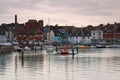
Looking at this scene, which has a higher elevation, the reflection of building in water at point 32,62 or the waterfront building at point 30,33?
the waterfront building at point 30,33

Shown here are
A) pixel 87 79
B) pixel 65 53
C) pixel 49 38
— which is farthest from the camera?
pixel 49 38

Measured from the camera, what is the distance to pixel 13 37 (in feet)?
617

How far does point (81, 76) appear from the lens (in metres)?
44.5

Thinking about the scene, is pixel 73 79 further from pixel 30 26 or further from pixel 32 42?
pixel 30 26

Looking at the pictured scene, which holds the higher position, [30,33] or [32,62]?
[30,33]

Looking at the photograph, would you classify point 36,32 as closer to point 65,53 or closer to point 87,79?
point 65,53

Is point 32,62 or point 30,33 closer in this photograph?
point 32,62

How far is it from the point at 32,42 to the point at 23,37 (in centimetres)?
805

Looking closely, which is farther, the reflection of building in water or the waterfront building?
the waterfront building

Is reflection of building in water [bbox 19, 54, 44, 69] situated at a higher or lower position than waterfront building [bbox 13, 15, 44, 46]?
lower

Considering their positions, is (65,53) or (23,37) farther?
(23,37)

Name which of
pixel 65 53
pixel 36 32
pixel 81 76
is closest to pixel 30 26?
pixel 36 32

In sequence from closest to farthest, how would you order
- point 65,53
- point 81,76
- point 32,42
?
point 81,76
point 65,53
point 32,42

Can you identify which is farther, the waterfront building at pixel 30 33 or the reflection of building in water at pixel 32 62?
the waterfront building at pixel 30 33
